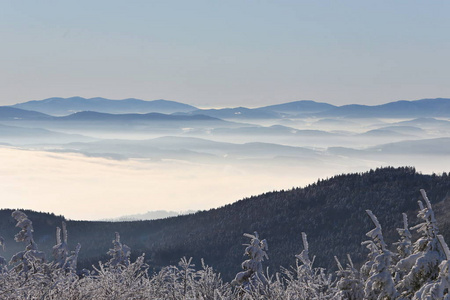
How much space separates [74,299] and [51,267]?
12.0 metres

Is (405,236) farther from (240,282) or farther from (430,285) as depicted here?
(430,285)

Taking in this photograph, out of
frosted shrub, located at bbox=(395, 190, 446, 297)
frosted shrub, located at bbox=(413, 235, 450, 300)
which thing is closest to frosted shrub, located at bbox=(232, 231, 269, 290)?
frosted shrub, located at bbox=(395, 190, 446, 297)

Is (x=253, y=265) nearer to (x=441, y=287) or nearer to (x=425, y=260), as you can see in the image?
(x=425, y=260)

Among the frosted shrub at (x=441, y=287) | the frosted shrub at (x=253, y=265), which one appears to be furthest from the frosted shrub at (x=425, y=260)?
the frosted shrub at (x=253, y=265)

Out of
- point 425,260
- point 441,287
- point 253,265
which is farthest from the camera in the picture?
Answer: point 253,265

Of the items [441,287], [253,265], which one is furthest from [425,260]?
[253,265]

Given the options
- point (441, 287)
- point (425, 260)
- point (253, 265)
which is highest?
point (425, 260)

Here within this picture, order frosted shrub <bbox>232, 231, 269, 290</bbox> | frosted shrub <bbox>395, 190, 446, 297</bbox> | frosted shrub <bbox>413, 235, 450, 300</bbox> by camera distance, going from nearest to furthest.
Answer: frosted shrub <bbox>413, 235, 450, 300</bbox>, frosted shrub <bbox>395, 190, 446, 297</bbox>, frosted shrub <bbox>232, 231, 269, 290</bbox>

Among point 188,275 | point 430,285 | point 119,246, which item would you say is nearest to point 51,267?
point 188,275

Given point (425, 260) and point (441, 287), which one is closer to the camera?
point (441, 287)

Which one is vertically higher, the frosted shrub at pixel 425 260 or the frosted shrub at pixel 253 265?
the frosted shrub at pixel 425 260

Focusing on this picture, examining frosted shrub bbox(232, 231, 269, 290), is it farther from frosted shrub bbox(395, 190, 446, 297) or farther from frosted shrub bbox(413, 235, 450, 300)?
frosted shrub bbox(413, 235, 450, 300)

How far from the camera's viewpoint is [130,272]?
35000mm

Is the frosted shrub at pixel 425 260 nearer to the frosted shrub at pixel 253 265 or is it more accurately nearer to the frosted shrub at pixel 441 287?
the frosted shrub at pixel 441 287
